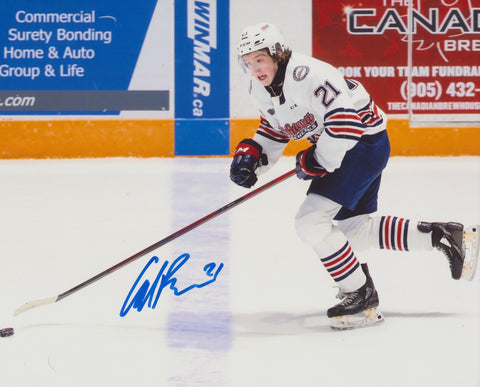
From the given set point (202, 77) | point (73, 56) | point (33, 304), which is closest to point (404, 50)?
point (202, 77)

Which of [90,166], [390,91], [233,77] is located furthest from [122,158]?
[390,91]

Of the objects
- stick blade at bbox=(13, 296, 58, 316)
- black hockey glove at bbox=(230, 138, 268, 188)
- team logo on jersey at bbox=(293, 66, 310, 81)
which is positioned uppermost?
team logo on jersey at bbox=(293, 66, 310, 81)

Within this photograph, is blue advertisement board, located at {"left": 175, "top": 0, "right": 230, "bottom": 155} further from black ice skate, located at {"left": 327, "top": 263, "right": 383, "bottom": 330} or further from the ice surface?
black ice skate, located at {"left": 327, "top": 263, "right": 383, "bottom": 330}

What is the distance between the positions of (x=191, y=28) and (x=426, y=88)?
1.72m

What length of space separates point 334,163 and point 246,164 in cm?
34

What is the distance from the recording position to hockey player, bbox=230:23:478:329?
2750 mm

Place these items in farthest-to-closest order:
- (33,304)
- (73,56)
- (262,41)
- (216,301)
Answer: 1. (73,56)
2. (216,301)
3. (33,304)
4. (262,41)

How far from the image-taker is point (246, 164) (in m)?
3.00

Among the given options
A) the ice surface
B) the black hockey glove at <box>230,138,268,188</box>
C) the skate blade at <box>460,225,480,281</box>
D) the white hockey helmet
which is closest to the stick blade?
the ice surface

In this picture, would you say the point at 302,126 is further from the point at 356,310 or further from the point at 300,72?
the point at 356,310

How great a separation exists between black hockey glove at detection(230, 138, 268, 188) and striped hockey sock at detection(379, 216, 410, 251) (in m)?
0.44

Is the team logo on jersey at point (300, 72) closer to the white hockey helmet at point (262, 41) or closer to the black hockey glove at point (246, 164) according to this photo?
the white hockey helmet at point (262, 41)

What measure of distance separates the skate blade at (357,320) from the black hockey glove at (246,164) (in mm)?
515
